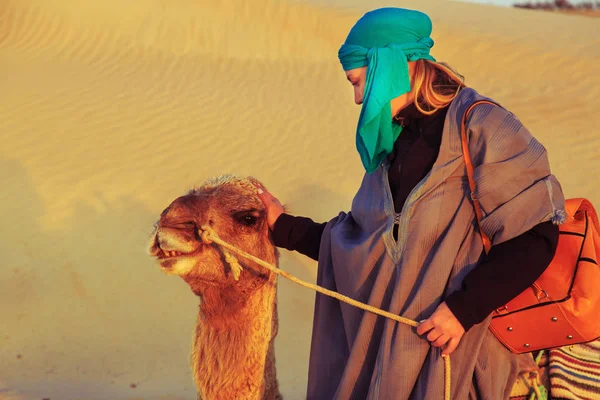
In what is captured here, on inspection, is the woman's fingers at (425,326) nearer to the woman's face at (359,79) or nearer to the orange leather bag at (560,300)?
the orange leather bag at (560,300)

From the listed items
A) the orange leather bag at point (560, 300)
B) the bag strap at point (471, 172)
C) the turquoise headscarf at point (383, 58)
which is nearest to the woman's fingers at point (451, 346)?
the orange leather bag at point (560, 300)

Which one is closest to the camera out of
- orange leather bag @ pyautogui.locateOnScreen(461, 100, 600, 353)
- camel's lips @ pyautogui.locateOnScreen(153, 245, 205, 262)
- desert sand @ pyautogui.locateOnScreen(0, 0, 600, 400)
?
orange leather bag @ pyautogui.locateOnScreen(461, 100, 600, 353)

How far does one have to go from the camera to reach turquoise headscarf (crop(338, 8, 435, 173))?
7.48 ft

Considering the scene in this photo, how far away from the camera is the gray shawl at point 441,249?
2.11 metres

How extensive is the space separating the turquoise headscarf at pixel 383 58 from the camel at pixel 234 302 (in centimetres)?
66

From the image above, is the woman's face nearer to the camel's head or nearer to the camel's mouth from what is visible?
the camel's head

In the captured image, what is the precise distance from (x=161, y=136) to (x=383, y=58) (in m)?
9.63

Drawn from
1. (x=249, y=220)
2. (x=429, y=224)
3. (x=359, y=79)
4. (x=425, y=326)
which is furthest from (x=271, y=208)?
(x=425, y=326)

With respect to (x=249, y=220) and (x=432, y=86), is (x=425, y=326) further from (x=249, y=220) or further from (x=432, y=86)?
(x=249, y=220)

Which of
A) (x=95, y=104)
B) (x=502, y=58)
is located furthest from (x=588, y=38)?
(x=95, y=104)

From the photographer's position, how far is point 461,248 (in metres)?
2.22

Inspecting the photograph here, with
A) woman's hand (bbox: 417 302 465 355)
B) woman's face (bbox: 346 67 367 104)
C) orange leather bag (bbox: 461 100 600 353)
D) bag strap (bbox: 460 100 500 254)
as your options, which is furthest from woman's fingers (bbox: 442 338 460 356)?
woman's face (bbox: 346 67 367 104)

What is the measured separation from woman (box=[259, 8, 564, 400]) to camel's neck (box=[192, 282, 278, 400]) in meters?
0.52

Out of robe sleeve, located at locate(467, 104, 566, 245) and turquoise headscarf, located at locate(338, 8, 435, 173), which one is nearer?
robe sleeve, located at locate(467, 104, 566, 245)
